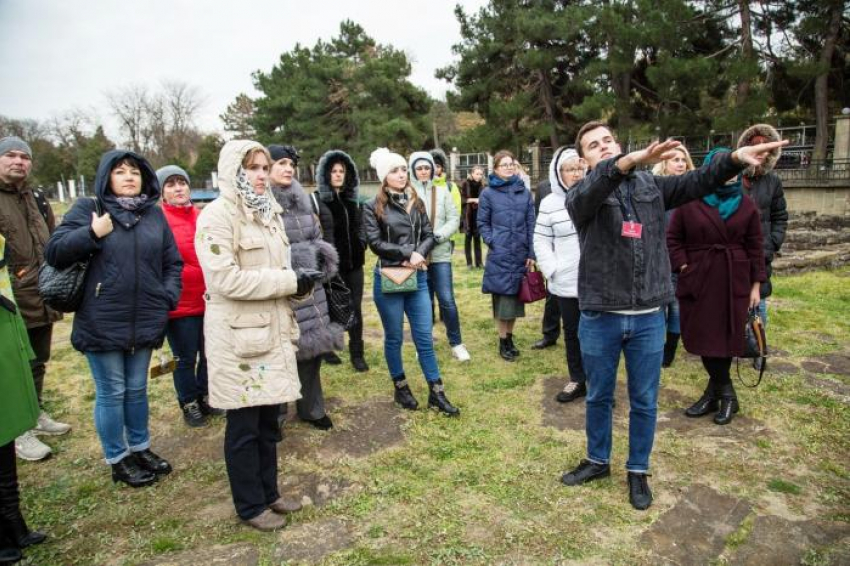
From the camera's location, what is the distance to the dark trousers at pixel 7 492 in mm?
2621

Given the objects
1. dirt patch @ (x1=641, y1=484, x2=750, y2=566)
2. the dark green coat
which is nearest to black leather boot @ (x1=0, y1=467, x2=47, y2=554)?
the dark green coat

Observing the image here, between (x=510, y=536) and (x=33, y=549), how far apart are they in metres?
2.34

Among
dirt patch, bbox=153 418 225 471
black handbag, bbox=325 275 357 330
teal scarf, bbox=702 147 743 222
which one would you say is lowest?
dirt patch, bbox=153 418 225 471

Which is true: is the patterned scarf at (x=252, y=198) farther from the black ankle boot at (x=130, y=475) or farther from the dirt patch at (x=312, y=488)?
the black ankle boot at (x=130, y=475)

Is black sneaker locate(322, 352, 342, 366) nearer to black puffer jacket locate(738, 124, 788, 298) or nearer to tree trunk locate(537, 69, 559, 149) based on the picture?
black puffer jacket locate(738, 124, 788, 298)

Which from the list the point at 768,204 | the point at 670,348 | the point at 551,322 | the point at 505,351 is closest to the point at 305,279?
the point at 505,351

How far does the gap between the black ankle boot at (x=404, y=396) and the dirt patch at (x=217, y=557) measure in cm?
172

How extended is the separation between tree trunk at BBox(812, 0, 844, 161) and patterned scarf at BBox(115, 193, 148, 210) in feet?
58.1

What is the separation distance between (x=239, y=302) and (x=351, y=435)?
1.58 m

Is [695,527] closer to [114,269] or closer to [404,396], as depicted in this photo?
[404,396]

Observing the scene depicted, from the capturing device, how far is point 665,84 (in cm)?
1558

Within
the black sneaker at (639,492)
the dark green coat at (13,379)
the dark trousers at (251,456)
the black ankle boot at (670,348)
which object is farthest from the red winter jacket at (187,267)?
the black ankle boot at (670,348)

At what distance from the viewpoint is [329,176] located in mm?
4594

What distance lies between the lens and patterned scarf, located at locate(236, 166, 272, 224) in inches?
105
